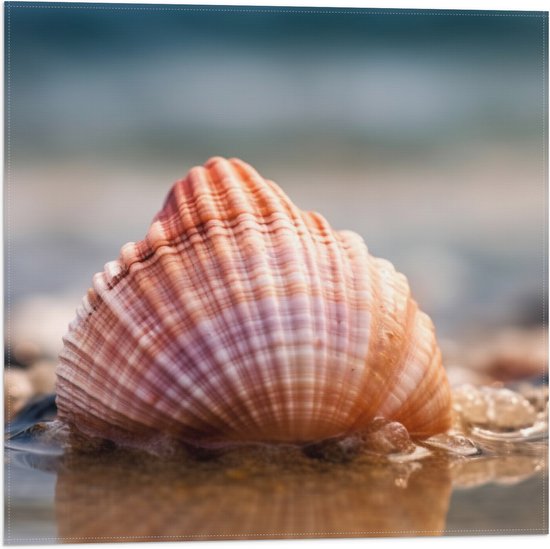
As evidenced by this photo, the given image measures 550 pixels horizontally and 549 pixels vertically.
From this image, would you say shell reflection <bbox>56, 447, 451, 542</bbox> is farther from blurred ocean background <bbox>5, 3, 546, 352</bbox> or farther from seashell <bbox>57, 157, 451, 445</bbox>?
blurred ocean background <bbox>5, 3, 546, 352</bbox>

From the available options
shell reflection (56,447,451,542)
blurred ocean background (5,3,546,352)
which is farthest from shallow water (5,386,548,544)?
blurred ocean background (5,3,546,352)

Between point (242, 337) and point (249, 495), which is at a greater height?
point (242, 337)

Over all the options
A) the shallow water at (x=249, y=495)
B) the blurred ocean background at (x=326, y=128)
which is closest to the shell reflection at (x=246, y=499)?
the shallow water at (x=249, y=495)

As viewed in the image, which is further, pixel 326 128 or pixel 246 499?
pixel 326 128

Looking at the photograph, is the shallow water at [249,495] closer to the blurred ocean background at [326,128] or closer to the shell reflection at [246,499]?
the shell reflection at [246,499]

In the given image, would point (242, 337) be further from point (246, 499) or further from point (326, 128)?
point (326, 128)

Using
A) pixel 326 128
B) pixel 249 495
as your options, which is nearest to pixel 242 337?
pixel 249 495

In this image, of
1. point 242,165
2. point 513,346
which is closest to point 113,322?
point 242,165

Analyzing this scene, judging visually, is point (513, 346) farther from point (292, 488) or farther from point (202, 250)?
point (202, 250)
